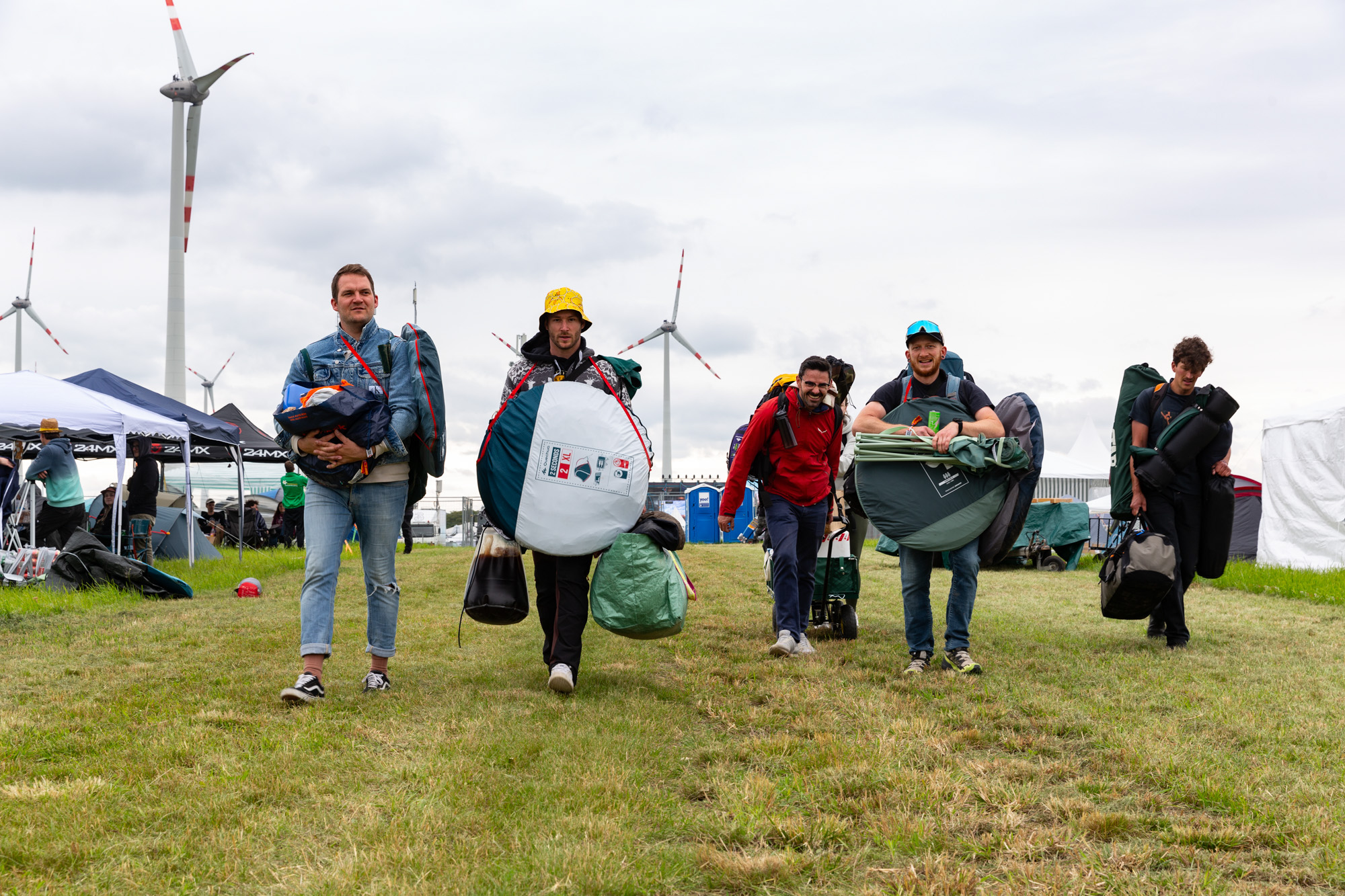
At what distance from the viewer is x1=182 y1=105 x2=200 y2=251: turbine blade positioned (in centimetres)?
2517

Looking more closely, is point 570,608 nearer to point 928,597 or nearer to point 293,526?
point 928,597

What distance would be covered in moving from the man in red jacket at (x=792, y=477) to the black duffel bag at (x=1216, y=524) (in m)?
2.36

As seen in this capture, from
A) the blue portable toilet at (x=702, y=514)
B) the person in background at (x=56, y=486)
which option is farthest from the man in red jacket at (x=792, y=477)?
the blue portable toilet at (x=702, y=514)

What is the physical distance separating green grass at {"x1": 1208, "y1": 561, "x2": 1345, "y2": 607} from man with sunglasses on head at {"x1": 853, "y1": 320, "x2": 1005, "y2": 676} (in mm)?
5268

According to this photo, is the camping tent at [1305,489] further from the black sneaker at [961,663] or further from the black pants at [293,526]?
the black pants at [293,526]

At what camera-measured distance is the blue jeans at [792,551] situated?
20.0 feet

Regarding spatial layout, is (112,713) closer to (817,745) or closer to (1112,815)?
(817,745)

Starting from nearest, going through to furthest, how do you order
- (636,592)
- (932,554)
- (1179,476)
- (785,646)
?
(636,592) → (932,554) → (785,646) → (1179,476)

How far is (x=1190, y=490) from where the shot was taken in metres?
6.40

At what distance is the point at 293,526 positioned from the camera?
21250mm

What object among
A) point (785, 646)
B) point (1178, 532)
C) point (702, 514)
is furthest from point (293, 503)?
point (1178, 532)

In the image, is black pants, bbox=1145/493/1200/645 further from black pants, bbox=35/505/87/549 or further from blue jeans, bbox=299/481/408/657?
black pants, bbox=35/505/87/549

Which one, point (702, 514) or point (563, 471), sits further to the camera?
point (702, 514)

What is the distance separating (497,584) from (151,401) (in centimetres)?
1156
